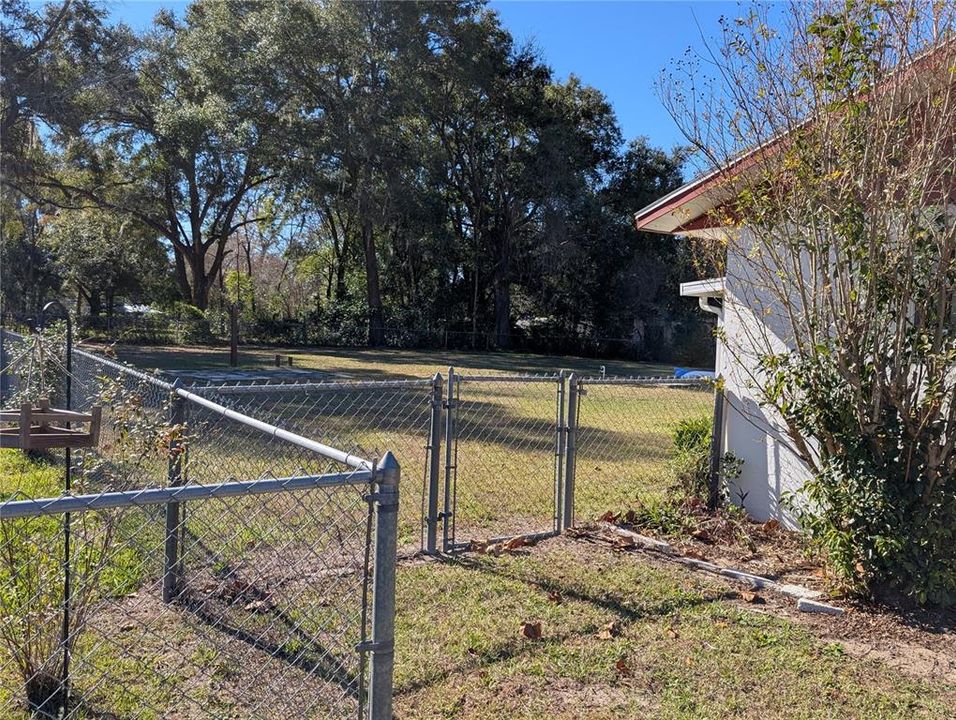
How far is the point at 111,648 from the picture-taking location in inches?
150

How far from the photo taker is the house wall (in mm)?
6301

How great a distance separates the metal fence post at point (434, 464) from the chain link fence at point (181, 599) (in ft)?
1.96

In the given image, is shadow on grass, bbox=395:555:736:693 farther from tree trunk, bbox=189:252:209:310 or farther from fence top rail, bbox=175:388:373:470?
tree trunk, bbox=189:252:209:310

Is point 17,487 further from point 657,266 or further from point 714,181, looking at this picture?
point 657,266

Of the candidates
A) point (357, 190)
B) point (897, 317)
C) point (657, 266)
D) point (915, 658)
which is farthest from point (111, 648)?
point (657, 266)

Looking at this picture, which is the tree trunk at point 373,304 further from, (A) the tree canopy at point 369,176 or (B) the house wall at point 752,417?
(B) the house wall at point 752,417

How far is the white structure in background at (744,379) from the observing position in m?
6.33

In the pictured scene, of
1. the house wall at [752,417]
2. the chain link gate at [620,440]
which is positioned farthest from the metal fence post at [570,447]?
the house wall at [752,417]

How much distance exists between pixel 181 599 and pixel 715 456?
15.3 feet

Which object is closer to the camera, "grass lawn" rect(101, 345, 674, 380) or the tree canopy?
"grass lawn" rect(101, 345, 674, 380)

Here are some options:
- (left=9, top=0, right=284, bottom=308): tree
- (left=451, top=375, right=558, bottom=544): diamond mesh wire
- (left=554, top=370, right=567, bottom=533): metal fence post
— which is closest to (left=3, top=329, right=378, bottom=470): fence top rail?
(left=451, top=375, right=558, bottom=544): diamond mesh wire

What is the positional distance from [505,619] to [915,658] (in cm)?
226

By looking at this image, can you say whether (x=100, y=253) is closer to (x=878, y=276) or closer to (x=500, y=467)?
(x=500, y=467)

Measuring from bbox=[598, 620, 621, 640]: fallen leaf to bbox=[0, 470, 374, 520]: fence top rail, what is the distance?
2.47 m
